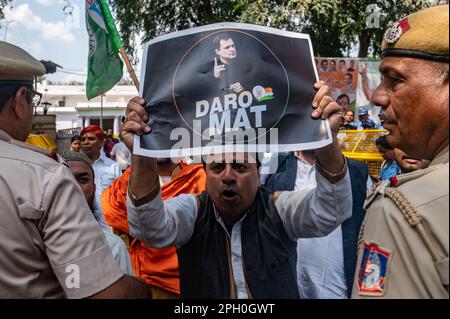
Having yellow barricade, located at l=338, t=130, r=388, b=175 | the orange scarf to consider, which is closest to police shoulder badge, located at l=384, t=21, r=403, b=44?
the orange scarf

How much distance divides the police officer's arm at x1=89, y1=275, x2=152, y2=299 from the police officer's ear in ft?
2.20

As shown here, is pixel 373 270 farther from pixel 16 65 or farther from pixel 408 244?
pixel 16 65

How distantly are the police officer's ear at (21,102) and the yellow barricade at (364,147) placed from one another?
360 centimetres

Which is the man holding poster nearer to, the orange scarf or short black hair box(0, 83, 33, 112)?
short black hair box(0, 83, 33, 112)

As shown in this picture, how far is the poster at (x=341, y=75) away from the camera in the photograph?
977 cm

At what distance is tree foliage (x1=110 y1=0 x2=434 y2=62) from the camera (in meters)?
9.24

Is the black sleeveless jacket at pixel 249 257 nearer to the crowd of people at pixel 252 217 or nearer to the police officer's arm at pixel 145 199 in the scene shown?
the crowd of people at pixel 252 217

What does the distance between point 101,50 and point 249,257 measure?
2.13 m

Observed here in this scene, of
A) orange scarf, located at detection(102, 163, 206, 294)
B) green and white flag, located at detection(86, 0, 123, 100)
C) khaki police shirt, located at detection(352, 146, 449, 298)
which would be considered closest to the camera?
khaki police shirt, located at detection(352, 146, 449, 298)

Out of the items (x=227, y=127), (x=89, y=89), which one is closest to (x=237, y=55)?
(x=227, y=127)

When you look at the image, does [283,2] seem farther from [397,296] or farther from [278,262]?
[397,296]

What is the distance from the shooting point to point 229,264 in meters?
2.13

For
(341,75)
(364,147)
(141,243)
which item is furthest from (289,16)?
(141,243)

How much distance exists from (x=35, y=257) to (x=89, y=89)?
2341mm
